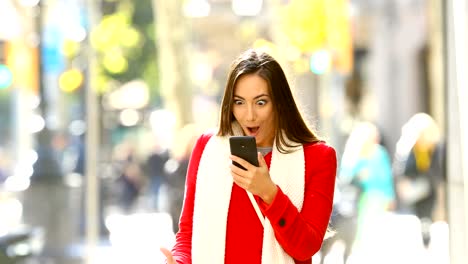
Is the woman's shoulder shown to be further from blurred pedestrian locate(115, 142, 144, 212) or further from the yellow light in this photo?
blurred pedestrian locate(115, 142, 144, 212)

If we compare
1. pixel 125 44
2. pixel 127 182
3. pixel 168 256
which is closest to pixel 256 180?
pixel 168 256

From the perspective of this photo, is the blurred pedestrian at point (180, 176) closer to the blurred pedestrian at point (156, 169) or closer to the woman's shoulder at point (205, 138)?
the blurred pedestrian at point (156, 169)

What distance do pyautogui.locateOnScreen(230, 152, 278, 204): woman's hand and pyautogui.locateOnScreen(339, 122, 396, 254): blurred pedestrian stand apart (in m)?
7.33

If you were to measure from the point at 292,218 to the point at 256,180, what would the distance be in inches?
5.3

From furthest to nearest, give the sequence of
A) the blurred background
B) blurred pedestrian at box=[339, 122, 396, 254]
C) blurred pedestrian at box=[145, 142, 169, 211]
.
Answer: blurred pedestrian at box=[145, 142, 169, 211], blurred pedestrian at box=[339, 122, 396, 254], the blurred background

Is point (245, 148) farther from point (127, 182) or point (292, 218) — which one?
point (127, 182)

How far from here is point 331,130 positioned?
570 inches

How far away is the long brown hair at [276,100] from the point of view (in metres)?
2.63

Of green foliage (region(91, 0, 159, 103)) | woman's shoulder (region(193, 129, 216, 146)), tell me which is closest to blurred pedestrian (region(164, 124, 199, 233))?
green foliage (region(91, 0, 159, 103))

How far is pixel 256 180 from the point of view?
2.47 meters

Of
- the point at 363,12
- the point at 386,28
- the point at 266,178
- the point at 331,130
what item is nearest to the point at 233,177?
the point at 266,178

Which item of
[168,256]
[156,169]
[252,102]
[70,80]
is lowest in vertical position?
[156,169]

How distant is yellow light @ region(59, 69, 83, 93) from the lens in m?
9.48

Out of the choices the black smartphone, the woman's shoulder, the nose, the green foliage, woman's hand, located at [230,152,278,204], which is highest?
the green foliage
